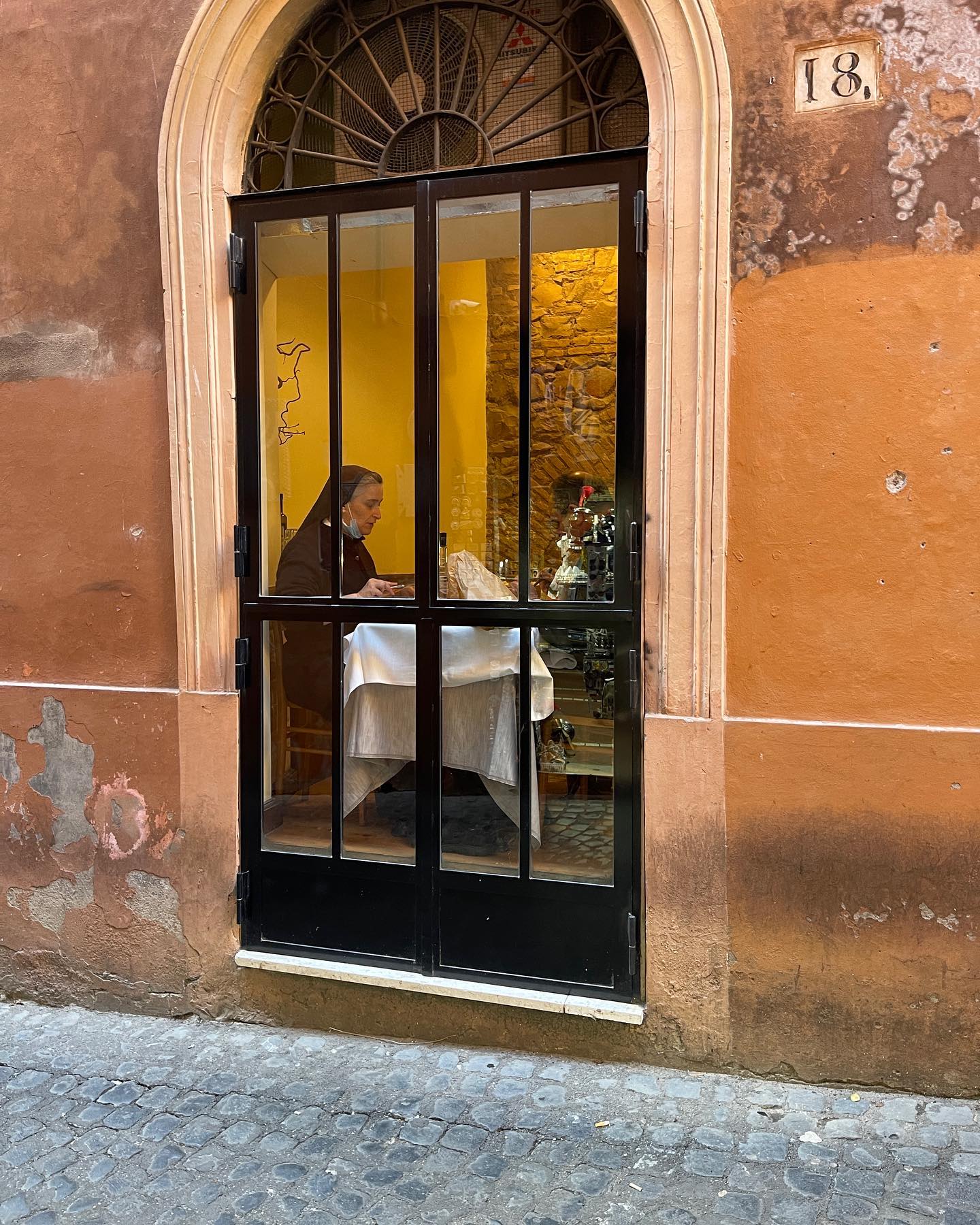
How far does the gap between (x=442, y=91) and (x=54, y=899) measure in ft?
11.8

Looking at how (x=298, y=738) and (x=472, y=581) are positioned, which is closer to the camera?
(x=472, y=581)

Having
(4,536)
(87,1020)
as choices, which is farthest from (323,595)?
(87,1020)

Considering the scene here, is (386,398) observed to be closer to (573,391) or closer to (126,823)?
(573,391)

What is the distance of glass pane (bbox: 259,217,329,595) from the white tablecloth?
375 millimetres

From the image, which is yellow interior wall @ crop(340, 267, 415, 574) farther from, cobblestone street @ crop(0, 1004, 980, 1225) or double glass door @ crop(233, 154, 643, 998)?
cobblestone street @ crop(0, 1004, 980, 1225)

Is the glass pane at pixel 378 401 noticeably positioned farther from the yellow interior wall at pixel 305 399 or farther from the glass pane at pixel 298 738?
the glass pane at pixel 298 738

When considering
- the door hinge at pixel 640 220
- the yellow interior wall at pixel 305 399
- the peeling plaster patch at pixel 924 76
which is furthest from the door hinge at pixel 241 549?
the peeling plaster patch at pixel 924 76

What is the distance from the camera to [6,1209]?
274 centimetres

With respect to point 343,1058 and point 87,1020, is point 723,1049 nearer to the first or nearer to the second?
point 343,1058

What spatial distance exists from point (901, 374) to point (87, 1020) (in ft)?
12.8

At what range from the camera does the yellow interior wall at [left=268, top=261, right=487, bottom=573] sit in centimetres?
363

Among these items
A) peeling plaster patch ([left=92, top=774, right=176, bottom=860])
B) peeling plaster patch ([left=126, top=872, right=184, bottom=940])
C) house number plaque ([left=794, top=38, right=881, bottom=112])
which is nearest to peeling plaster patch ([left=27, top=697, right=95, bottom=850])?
peeling plaster patch ([left=92, top=774, right=176, bottom=860])

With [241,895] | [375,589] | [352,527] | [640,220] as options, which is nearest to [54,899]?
[241,895]

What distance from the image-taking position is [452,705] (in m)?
3.71
